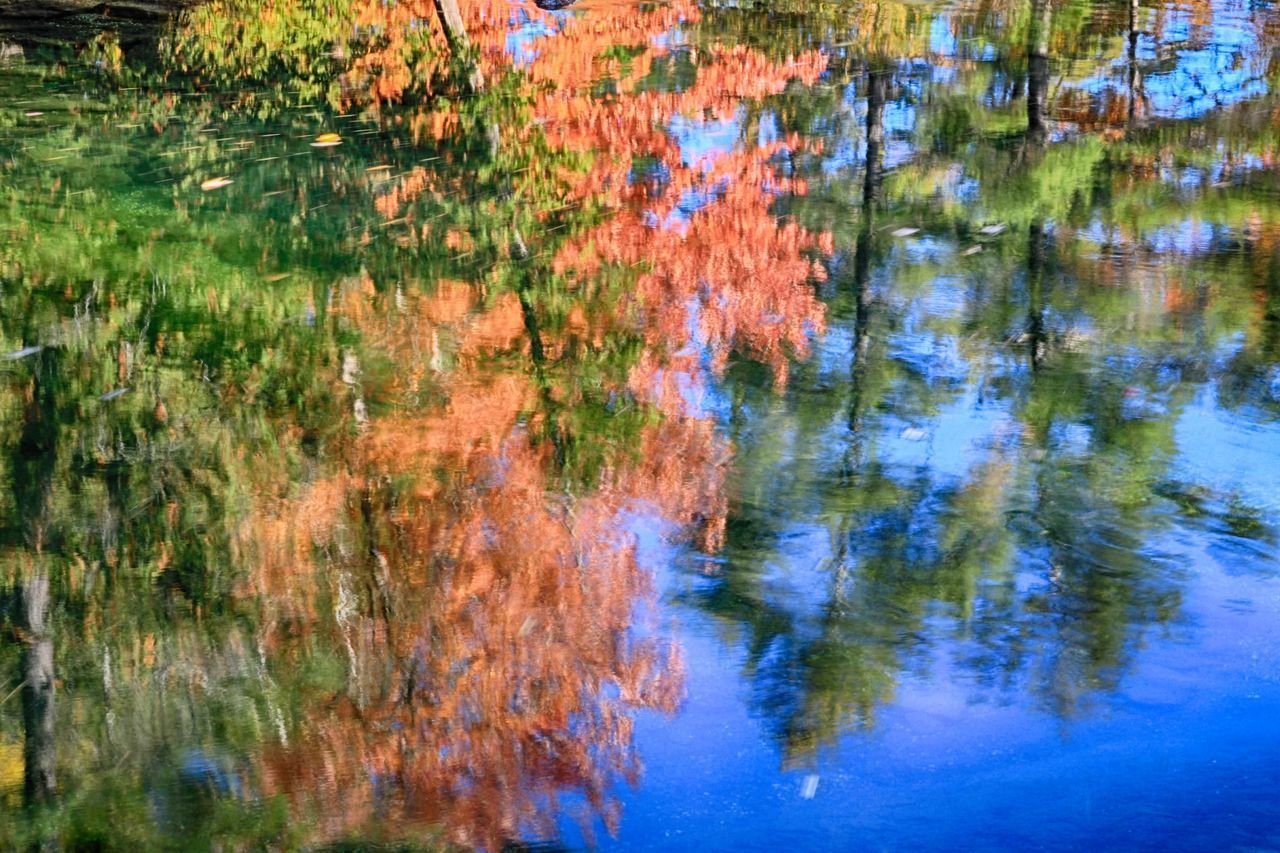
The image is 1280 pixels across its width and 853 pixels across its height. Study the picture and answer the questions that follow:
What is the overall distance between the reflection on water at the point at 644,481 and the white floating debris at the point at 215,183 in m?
0.04

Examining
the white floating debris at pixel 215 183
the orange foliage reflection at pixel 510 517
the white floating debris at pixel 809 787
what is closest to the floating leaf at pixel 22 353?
the orange foliage reflection at pixel 510 517

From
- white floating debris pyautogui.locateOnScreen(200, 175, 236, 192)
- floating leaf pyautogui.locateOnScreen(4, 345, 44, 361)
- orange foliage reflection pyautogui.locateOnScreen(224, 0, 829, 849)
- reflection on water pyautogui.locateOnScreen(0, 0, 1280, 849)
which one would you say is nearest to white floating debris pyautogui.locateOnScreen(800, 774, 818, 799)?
reflection on water pyautogui.locateOnScreen(0, 0, 1280, 849)

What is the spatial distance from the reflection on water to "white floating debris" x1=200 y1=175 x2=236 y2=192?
0.04 meters

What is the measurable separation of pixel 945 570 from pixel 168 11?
14.4 meters

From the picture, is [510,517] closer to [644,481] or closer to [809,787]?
[644,481]

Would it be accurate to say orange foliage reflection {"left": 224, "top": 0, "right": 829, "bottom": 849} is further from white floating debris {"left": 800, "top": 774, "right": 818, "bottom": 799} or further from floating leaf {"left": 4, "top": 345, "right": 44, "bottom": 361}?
floating leaf {"left": 4, "top": 345, "right": 44, "bottom": 361}

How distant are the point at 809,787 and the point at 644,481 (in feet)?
5.97

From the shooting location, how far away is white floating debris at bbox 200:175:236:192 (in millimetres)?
9039

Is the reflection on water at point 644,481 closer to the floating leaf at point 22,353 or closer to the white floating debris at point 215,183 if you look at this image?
the white floating debris at point 215,183

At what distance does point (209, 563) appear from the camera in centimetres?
478

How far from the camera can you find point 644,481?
518 cm

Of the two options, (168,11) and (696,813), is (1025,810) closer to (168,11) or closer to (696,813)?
(696,813)

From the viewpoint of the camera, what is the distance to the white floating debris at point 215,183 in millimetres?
9039

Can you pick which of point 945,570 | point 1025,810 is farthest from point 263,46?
point 1025,810
